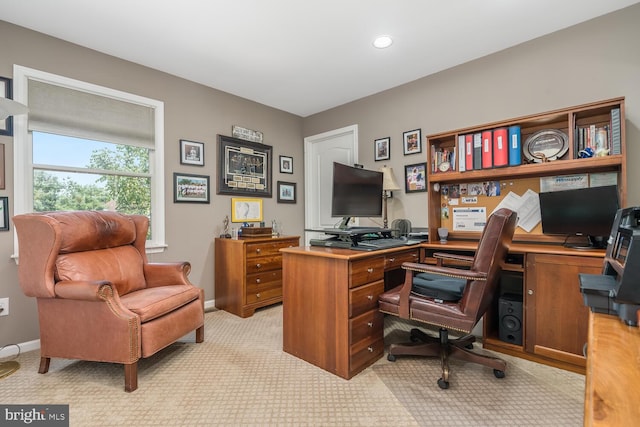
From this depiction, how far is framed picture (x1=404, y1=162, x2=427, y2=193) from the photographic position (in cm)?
314

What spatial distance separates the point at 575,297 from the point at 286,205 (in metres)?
3.18

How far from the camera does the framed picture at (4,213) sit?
221cm

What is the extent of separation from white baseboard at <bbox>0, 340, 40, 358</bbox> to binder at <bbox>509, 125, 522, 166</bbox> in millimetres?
4017

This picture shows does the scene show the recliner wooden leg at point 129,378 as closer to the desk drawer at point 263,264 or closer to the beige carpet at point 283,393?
the beige carpet at point 283,393

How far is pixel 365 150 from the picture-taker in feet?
12.1

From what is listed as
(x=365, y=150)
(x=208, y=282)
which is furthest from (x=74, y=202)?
(x=365, y=150)

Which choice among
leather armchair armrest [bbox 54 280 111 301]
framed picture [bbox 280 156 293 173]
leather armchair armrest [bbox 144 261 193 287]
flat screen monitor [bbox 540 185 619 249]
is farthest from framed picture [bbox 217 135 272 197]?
flat screen monitor [bbox 540 185 619 249]

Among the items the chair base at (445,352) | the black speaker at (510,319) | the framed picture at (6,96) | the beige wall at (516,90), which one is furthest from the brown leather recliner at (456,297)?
the framed picture at (6,96)

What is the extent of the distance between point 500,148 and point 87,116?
11.6 ft

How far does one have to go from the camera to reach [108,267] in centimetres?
218

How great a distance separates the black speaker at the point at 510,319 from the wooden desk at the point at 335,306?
34.0 inches

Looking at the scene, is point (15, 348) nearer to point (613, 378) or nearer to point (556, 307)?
point (613, 378)

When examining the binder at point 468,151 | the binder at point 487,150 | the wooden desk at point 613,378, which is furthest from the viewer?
the binder at point 468,151

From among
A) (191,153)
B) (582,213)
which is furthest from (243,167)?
(582,213)
